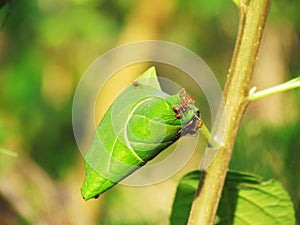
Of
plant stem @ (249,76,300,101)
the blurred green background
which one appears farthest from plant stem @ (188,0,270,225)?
the blurred green background

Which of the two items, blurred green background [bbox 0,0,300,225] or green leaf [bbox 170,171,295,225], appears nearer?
green leaf [bbox 170,171,295,225]

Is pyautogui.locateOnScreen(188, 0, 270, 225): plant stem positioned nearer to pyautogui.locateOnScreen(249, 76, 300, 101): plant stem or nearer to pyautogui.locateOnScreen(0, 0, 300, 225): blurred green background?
pyautogui.locateOnScreen(249, 76, 300, 101): plant stem

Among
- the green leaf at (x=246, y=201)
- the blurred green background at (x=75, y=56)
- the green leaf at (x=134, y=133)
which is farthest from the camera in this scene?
the blurred green background at (x=75, y=56)

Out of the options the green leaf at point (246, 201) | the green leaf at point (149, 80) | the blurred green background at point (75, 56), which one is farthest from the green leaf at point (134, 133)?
the blurred green background at point (75, 56)

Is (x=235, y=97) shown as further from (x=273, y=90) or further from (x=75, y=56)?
(x=75, y=56)

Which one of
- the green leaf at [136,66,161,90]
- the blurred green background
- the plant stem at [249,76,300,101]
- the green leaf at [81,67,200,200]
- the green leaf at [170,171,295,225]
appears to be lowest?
the green leaf at [81,67,200,200]

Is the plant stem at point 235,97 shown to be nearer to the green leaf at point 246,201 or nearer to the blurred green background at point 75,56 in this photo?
the green leaf at point 246,201

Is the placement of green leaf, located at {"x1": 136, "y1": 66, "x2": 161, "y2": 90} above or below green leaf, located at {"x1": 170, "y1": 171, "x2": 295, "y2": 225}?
above
